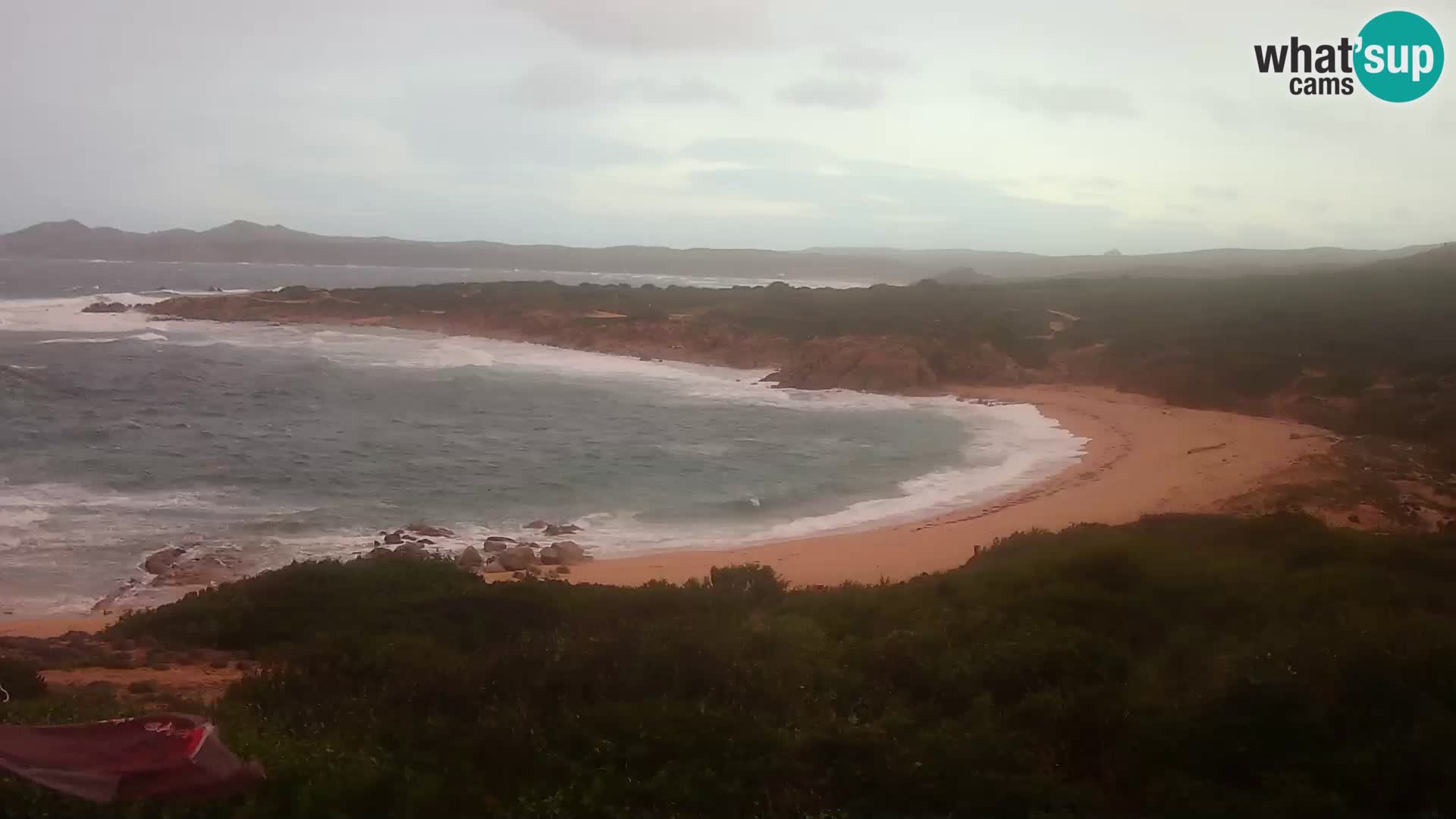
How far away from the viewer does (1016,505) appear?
18688mm

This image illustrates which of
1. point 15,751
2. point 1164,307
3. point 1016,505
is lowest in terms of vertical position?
point 1016,505

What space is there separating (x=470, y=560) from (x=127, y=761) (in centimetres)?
952

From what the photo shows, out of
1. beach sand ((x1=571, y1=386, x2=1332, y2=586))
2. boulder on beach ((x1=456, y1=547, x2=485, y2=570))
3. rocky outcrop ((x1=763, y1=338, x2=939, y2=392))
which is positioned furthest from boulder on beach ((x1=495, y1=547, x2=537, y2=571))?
rocky outcrop ((x1=763, y1=338, x2=939, y2=392))

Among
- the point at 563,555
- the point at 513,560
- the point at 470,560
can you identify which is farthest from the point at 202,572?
the point at 563,555

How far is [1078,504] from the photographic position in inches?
725

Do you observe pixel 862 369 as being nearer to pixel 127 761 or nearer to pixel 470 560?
pixel 470 560

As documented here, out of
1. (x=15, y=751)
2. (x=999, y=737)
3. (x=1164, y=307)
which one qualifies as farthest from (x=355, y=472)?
(x=1164, y=307)

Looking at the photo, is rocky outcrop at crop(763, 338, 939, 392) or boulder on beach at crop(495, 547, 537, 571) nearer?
boulder on beach at crop(495, 547, 537, 571)

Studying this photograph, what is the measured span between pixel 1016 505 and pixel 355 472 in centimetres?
1393

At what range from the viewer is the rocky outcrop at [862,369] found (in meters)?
37.3

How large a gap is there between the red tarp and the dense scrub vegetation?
0.40ft

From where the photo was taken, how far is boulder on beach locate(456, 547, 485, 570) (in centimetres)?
1448

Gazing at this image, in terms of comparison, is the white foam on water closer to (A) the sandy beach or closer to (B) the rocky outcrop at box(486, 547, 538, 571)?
(A) the sandy beach

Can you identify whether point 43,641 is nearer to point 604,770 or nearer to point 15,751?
point 15,751
